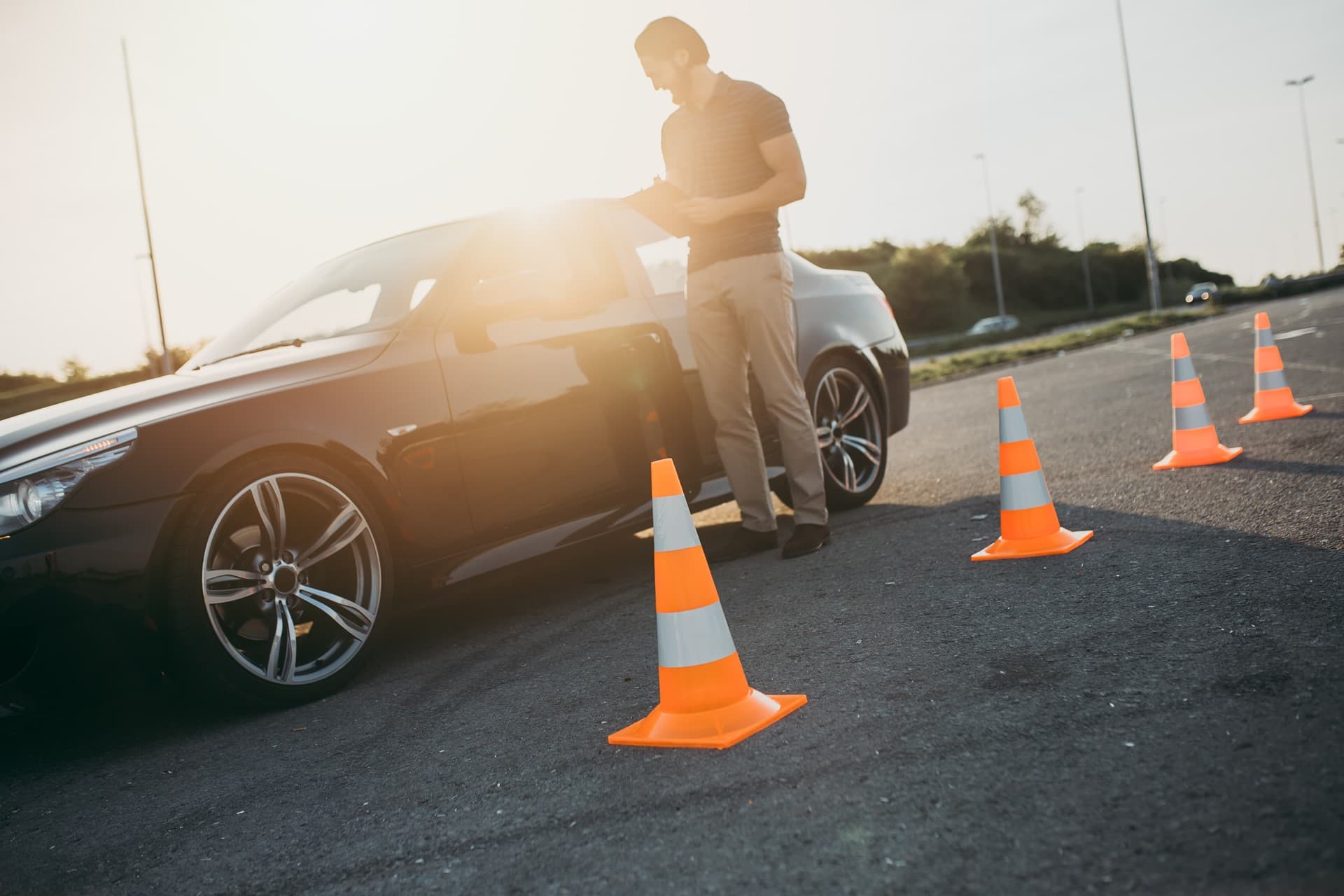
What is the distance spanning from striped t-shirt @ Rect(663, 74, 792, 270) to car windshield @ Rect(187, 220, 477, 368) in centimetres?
101

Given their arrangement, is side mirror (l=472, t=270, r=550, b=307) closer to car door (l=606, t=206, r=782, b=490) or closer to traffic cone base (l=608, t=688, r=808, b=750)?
car door (l=606, t=206, r=782, b=490)

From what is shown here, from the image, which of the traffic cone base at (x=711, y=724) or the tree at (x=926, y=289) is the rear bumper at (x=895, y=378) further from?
the tree at (x=926, y=289)

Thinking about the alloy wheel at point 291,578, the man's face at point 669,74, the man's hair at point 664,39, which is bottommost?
the alloy wheel at point 291,578

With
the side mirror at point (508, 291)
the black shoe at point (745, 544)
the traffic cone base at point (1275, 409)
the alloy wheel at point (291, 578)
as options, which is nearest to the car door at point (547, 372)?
the side mirror at point (508, 291)

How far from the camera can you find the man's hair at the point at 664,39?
4590mm

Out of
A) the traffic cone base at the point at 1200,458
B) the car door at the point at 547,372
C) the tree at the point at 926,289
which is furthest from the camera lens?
the tree at the point at 926,289

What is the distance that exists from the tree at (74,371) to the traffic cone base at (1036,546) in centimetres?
1384

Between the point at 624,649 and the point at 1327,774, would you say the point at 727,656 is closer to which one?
the point at 624,649

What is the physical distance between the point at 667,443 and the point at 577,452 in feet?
1.80

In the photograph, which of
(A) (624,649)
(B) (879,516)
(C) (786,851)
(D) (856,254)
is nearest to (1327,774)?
(C) (786,851)

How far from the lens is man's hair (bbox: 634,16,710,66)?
15.1 ft

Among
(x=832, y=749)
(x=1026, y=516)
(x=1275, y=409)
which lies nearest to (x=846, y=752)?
(x=832, y=749)

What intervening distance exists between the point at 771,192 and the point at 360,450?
80.4 inches

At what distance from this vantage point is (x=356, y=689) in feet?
12.0
